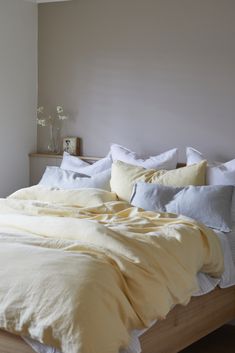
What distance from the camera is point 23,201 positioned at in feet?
13.9

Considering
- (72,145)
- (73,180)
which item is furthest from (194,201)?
(72,145)

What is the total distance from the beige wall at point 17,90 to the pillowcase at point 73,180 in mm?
627

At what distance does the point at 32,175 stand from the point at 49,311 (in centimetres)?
298

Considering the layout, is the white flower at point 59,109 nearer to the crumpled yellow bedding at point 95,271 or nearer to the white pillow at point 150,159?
the white pillow at point 150,159

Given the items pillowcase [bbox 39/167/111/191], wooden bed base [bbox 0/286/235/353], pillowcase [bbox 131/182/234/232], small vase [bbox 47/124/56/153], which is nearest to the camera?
wooden bed base [bbox 0/286/235/353]

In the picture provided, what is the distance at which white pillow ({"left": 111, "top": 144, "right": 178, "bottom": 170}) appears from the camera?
458 cm

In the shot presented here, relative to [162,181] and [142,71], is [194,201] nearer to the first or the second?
[162,181]

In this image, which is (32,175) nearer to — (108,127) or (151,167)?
(108,127)

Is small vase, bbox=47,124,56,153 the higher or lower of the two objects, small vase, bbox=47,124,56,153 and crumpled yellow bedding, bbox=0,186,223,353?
the higher

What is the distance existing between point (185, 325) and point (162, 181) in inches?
45.5

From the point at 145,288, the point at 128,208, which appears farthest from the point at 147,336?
the point at 128,208

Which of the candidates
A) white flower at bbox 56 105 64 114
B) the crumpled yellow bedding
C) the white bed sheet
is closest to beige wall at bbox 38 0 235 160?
white flower at bbox 56 105 64 114

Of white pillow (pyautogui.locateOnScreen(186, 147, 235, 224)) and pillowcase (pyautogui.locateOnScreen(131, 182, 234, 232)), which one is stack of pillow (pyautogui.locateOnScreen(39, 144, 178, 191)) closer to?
white pillow (pyautogui.locateOnScreen(186, 147, 235, 224))

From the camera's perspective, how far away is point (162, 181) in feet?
14.1
